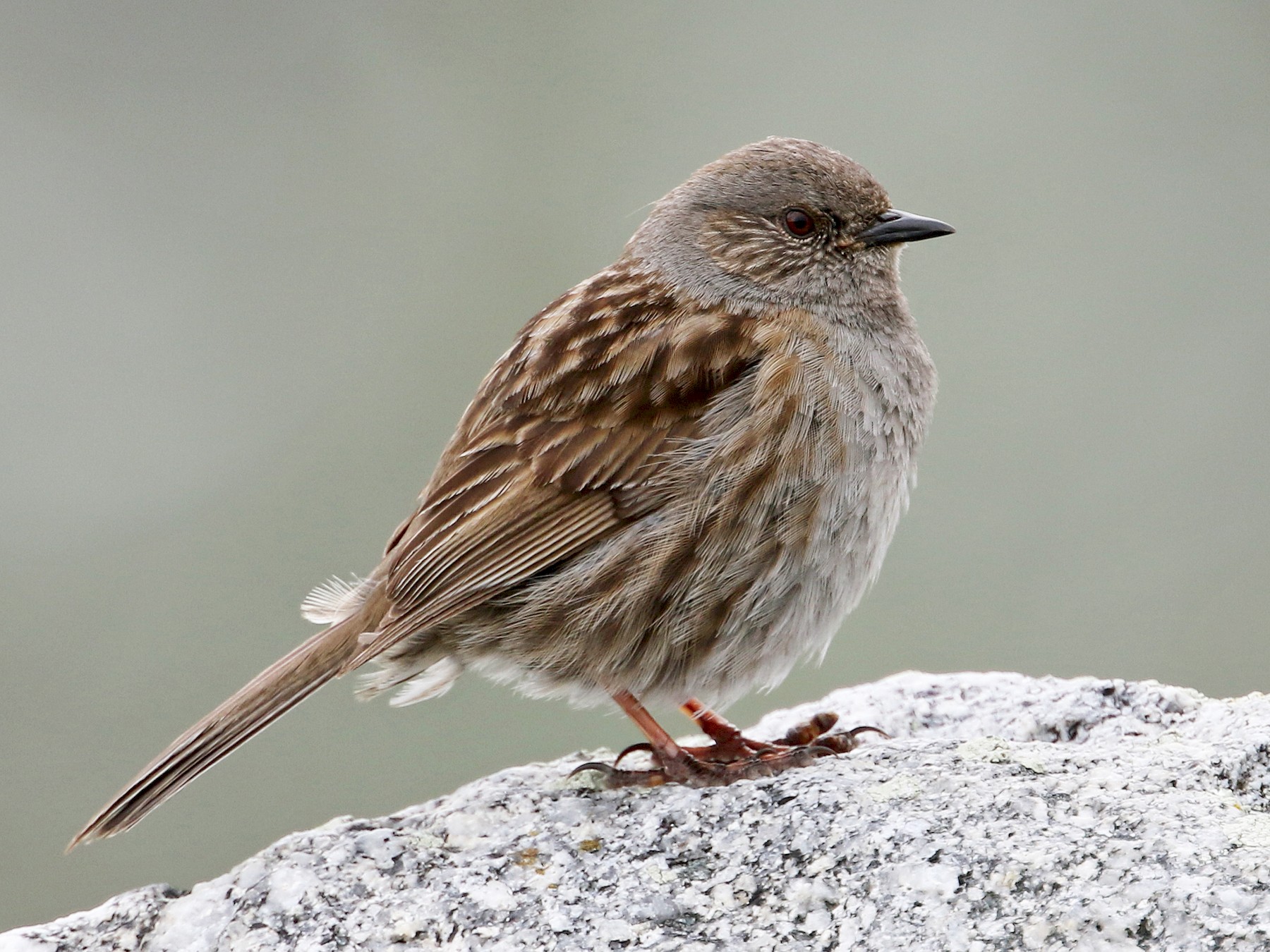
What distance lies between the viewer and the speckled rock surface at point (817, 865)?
2480 millimetres

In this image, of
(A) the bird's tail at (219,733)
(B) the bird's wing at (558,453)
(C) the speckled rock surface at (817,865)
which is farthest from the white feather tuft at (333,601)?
(C) the speckled rock surface at (817,865)

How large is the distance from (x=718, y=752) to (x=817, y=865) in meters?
1.16

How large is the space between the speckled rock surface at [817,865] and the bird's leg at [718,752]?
0.59 feet

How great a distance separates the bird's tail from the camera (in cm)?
355

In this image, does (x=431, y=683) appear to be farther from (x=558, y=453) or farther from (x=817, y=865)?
(x=817, y=865)

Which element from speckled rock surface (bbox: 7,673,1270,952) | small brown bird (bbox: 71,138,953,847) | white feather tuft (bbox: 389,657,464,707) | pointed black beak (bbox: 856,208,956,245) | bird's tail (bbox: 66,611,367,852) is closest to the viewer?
speckled rock surface (bbox: 7,673,1270,952)

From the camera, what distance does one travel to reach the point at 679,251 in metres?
4.71

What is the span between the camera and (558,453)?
393cm

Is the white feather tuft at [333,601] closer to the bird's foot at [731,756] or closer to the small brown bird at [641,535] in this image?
the small brown bird at [641,535]

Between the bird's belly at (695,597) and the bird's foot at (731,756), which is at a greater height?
the bird's belly at (695,597)

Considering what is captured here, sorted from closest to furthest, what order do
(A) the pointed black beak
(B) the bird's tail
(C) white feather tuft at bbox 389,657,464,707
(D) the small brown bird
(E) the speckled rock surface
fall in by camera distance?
(E) the speckled rock surface < (B) the bird's tail < (D) the small brown bird < (C) white feather tuft at bbox 389,657,464,707 < (A) the pointed black beak

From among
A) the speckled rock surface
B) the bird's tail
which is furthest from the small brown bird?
the speckled rock surface

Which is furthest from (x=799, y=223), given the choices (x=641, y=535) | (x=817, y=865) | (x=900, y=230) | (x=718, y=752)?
(x=817, y=865)

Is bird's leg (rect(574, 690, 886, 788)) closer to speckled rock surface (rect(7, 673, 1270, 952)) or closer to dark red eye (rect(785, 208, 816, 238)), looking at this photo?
speckled rock surface (rect(7, 673, 1270, 952))
